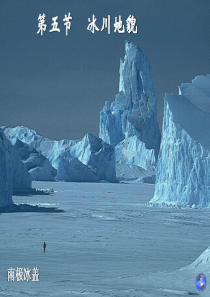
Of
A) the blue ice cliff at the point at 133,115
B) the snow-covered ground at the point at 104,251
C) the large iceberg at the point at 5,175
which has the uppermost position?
the blue ice cliff at the point at 133,115

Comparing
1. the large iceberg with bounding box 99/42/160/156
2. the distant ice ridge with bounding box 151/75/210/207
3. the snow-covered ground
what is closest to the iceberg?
the large iceberg with bounding box 99/42/160/156

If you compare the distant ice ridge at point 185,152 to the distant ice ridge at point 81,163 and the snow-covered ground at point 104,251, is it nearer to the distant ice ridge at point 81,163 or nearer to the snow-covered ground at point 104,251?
the snow-covered ground at point 104,251

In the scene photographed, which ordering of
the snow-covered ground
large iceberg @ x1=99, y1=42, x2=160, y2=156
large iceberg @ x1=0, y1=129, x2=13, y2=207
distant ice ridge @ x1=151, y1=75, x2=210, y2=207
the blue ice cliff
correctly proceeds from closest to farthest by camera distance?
the snow-covered ground → large iceberg @ x1=0, y1=129, x2=13, y2=207 → distant ice ridge @ x1=151, y1=75, x2=210, y2=207 → the blue ice cliff → large iceberg @ x1=99, y1=42, x2=160, y2=156

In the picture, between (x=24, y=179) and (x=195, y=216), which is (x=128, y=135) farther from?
(x=195, y=216)

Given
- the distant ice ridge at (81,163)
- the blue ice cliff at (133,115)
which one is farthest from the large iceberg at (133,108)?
the distant ice ridge at (81,163)

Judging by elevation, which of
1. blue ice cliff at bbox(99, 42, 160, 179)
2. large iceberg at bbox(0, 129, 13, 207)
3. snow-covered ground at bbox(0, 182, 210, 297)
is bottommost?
snow-covered ground at bbox(0, 182, 210, 297)

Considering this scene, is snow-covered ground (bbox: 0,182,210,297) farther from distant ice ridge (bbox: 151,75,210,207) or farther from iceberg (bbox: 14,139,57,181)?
iceberg (bbox: 14,139,57,181)

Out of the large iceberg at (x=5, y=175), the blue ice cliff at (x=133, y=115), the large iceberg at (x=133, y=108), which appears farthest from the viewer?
the large iceberg at (x=133, y=108)

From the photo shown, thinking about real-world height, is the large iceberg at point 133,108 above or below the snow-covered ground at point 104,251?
above

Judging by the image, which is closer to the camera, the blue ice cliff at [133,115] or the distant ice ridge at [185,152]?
the distant ice ridge at [185,152]
